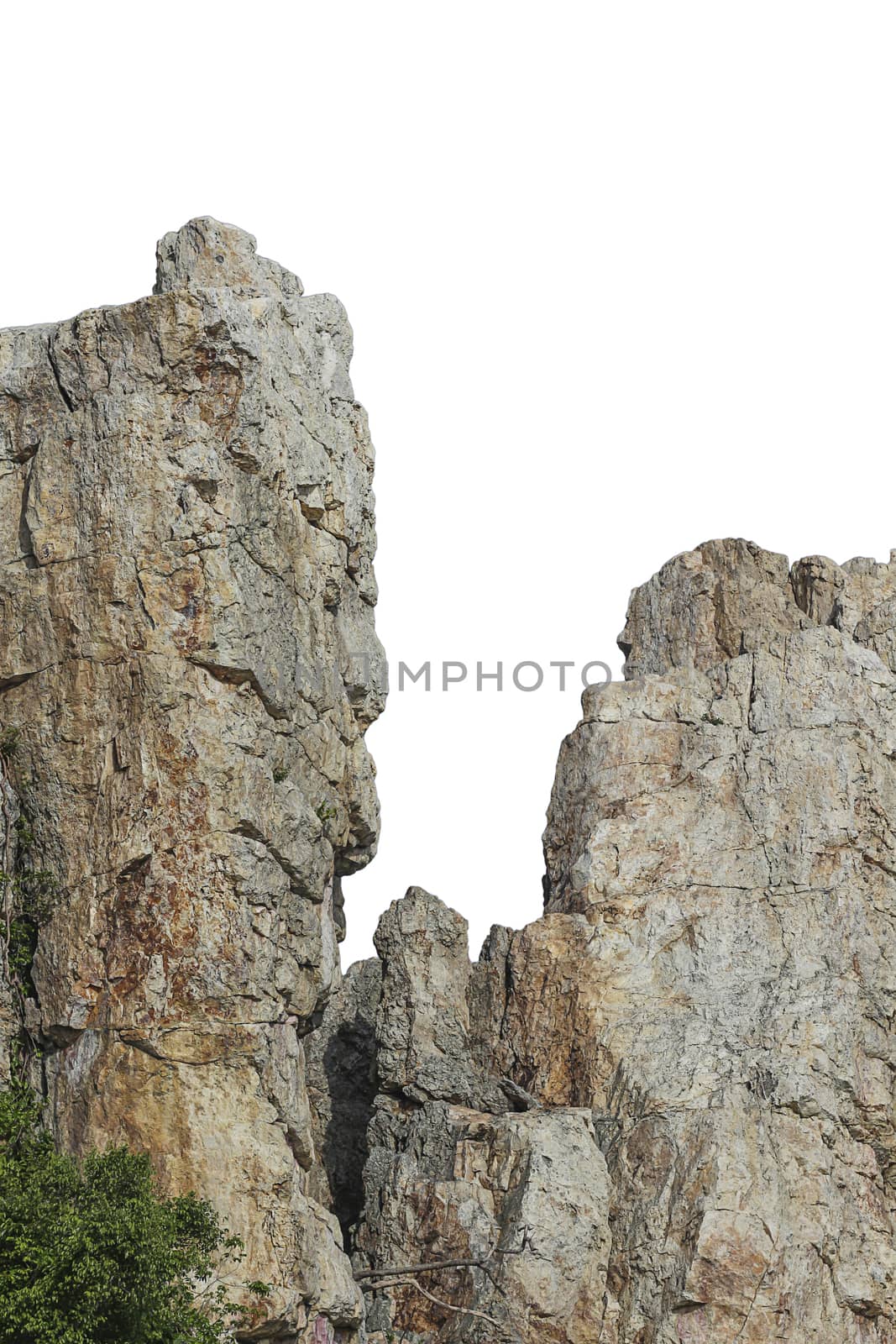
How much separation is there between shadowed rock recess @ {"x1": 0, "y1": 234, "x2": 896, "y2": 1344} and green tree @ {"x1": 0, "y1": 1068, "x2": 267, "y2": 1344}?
4623 millimetres

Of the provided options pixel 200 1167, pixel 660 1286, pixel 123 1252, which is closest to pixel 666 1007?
pixel 660 1286

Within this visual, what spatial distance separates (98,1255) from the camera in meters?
34.8

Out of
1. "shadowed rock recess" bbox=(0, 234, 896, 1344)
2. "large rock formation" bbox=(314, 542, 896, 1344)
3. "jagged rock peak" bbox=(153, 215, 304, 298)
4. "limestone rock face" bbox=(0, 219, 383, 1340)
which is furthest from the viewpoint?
"jagged rock peak" bbox=(153, 215, 304, 298)

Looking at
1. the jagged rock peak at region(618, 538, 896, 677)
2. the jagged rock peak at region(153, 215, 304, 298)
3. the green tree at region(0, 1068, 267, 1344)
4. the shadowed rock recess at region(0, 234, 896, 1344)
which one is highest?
the jagged rock peak at region(153, 215, 304, 298)

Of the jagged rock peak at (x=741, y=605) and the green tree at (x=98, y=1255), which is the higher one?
the jagged rock peak at (x=741, y=605)

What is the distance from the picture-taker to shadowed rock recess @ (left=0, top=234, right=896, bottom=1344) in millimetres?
43812

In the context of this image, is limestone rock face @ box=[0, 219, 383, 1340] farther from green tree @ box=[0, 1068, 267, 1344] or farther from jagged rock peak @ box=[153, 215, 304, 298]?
green tree @ box=[0, 1068, 267, 1344]

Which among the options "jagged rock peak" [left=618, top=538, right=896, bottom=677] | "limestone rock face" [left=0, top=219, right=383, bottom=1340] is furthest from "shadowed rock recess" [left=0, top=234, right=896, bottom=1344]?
"jagged rock peak" [left=618, top=538, right=896, bottom=677]

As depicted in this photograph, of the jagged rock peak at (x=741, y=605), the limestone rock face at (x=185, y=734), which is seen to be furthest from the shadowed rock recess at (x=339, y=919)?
the jagged rock peak at (x=741, y=605)

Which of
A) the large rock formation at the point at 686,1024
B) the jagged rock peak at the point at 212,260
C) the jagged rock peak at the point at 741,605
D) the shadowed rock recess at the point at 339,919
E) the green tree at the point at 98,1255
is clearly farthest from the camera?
the jagged rock peak at the point at 741,605

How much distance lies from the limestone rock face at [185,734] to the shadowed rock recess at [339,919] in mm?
79

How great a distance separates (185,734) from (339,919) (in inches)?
349

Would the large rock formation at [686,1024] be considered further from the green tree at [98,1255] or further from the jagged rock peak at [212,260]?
the jagged rock peak at [212,260]

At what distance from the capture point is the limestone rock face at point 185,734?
4303cm
